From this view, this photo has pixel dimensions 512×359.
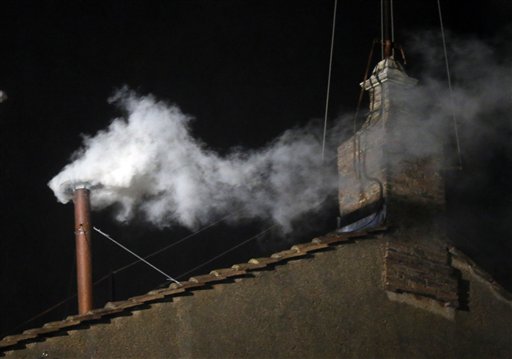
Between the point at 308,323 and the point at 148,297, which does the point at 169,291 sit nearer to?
the point at 148,297

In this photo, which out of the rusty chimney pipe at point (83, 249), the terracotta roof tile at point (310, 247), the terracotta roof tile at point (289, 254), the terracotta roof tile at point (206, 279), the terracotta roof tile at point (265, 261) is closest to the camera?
the terracotta roof tile at point (206, 279)

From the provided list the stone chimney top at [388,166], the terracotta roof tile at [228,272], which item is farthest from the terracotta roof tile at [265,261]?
the stone chimney top at [388,166]

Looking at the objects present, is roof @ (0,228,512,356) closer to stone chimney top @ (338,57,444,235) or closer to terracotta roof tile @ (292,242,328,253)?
terracotta roof tile @ (292,242,328,253)

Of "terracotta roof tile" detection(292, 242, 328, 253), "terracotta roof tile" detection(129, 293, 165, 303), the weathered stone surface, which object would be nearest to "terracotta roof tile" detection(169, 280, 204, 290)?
the weathered stone surface

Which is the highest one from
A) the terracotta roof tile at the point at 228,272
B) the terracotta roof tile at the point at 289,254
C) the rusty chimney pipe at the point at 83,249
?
the rusty chimney pipe at the point at 83,249

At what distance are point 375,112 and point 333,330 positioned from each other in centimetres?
394

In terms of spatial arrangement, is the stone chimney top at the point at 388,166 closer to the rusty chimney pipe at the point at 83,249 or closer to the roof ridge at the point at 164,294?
the roof ridge at the point at 164,294

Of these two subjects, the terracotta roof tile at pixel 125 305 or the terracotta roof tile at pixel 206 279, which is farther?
the terracotta roof tile at pixel 206 279

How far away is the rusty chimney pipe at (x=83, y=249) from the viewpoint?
20.2 meters

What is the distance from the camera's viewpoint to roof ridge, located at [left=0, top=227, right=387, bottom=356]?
14375 mm

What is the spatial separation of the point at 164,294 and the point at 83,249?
597cm

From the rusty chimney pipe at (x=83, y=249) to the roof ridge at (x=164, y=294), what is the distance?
5.13m

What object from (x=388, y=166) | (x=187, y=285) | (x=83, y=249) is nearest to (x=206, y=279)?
(x=187, y=285)

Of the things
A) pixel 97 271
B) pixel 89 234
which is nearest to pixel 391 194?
pixel 89 234
